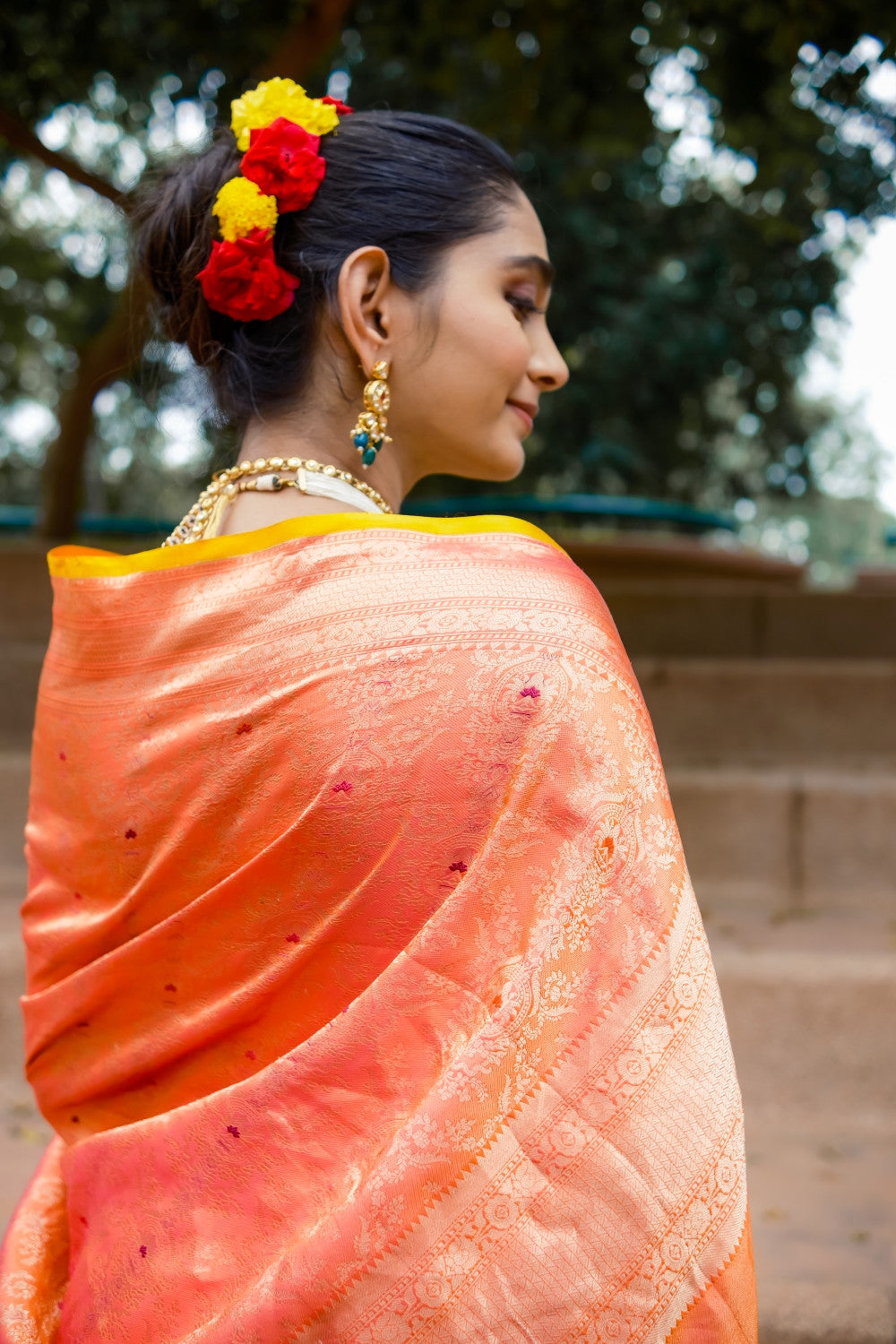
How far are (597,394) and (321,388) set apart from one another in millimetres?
8721

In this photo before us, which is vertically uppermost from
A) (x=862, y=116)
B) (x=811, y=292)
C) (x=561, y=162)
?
(x=862, y=116)

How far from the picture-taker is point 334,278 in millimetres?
1132

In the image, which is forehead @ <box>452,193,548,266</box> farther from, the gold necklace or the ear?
the gold necklace

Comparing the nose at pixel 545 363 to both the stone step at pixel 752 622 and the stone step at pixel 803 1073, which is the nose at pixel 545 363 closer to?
the stone step at pixel 803 1073

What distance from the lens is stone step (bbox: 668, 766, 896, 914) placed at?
3.13 metres

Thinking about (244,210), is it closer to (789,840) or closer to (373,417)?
(373,417)

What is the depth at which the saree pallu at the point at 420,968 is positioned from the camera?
86cm

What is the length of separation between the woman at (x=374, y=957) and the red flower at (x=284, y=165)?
0.42 ft

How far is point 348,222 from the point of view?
1157 millimetres

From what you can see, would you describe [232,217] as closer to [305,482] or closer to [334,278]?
[334,278]

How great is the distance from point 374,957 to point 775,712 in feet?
9.97

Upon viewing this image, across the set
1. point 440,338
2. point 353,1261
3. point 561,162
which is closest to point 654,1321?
point 353,1261

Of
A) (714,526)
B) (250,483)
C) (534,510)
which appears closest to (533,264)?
(250,483)

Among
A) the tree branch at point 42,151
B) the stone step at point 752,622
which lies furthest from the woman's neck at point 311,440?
the stone step at point 752,622
